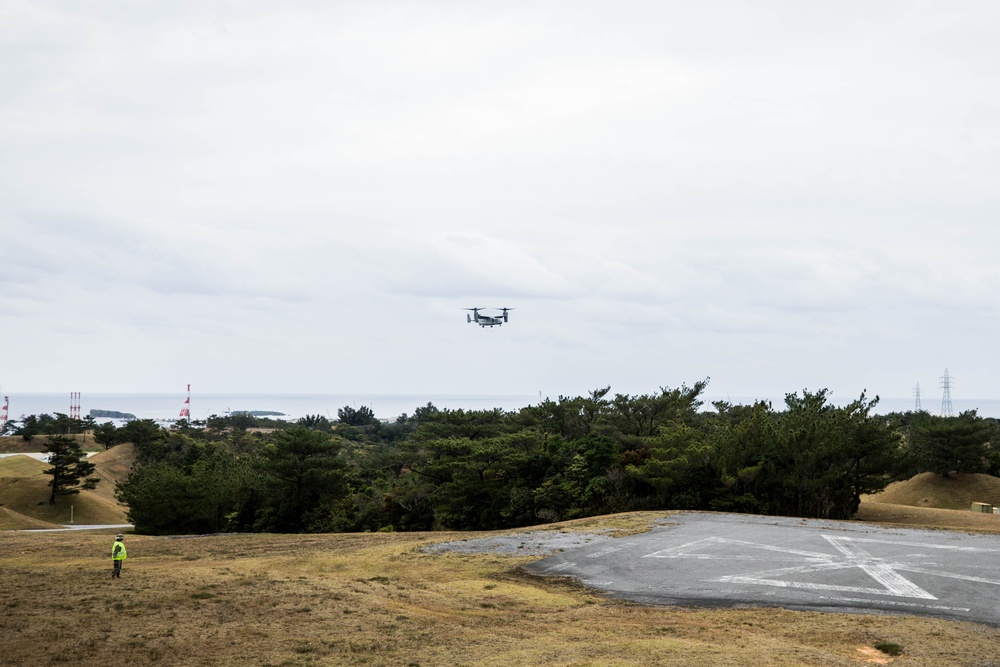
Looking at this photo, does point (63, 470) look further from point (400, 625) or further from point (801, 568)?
point (801, 568)

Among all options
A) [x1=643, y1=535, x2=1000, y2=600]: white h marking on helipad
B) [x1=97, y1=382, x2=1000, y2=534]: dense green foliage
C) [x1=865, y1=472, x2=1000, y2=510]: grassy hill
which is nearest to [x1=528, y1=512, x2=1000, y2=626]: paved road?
[x1=643, y1=535, x2=1000, y2=600]: white h marking on helipad

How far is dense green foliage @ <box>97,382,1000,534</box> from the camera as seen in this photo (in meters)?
34.2

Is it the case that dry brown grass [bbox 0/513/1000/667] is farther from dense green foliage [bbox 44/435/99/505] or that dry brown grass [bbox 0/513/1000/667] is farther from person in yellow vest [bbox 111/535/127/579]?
dense green foliage [bbox 44/435/99/505]

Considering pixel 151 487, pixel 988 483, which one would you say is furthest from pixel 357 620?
pixel 988 483

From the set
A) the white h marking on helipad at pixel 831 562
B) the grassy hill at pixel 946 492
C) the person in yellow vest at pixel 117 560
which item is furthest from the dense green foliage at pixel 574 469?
the person in yellow vest at pixel 117 560

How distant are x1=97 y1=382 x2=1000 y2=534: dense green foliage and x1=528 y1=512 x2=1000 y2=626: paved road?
22.1 ft

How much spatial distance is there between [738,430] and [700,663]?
24.5 metres

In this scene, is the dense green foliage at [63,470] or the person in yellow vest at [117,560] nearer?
the person in yellow vest at [117,560]

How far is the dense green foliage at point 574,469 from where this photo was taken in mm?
34250

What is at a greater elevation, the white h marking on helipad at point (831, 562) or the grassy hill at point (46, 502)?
the white h marking on helipad at point (831, 562)

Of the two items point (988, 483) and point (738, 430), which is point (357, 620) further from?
point (988, 483)

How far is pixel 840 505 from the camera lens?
34250 millimetres

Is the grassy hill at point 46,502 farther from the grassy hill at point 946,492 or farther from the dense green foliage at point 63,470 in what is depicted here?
the grassy hill at point 946,492

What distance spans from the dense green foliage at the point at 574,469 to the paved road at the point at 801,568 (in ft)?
22.1
